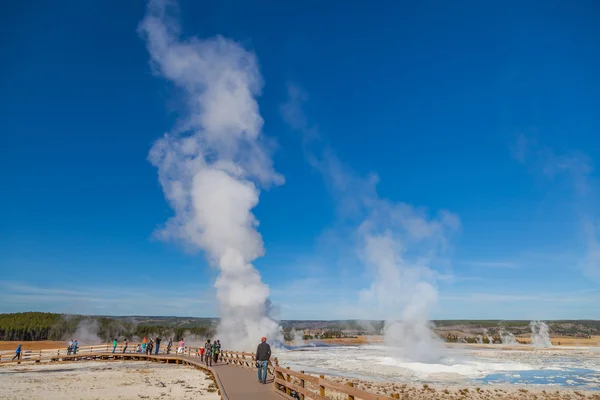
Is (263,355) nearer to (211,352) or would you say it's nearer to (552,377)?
(211,352)

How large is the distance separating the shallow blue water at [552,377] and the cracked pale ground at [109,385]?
1020 inches

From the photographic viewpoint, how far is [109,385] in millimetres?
23281

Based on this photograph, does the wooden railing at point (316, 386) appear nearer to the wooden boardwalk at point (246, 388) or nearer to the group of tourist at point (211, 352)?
the wooden boardwalk at point (246, 388)

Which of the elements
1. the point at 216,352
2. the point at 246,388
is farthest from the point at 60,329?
the point at 246,388

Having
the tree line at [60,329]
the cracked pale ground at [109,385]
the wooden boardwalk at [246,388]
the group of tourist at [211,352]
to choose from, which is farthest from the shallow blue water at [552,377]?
the tree line at [60,329]

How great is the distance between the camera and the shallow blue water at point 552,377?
1350 inches

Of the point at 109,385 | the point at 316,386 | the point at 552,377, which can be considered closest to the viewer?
the point at 316,386

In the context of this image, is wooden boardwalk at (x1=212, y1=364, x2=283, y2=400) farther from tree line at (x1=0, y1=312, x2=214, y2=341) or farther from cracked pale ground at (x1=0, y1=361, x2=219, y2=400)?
tree line at (x1=0, y1=312, x2=214, y2=341)

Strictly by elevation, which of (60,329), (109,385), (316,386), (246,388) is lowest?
(60,329)

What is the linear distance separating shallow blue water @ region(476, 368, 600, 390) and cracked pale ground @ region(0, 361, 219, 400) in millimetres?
25902

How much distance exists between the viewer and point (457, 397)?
26.2 metres

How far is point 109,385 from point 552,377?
3912 centimetres

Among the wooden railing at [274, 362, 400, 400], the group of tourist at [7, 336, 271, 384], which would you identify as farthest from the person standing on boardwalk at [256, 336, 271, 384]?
the wooden railing at [274, 362, 400, 400]

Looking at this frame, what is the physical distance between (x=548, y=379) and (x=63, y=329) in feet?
390
